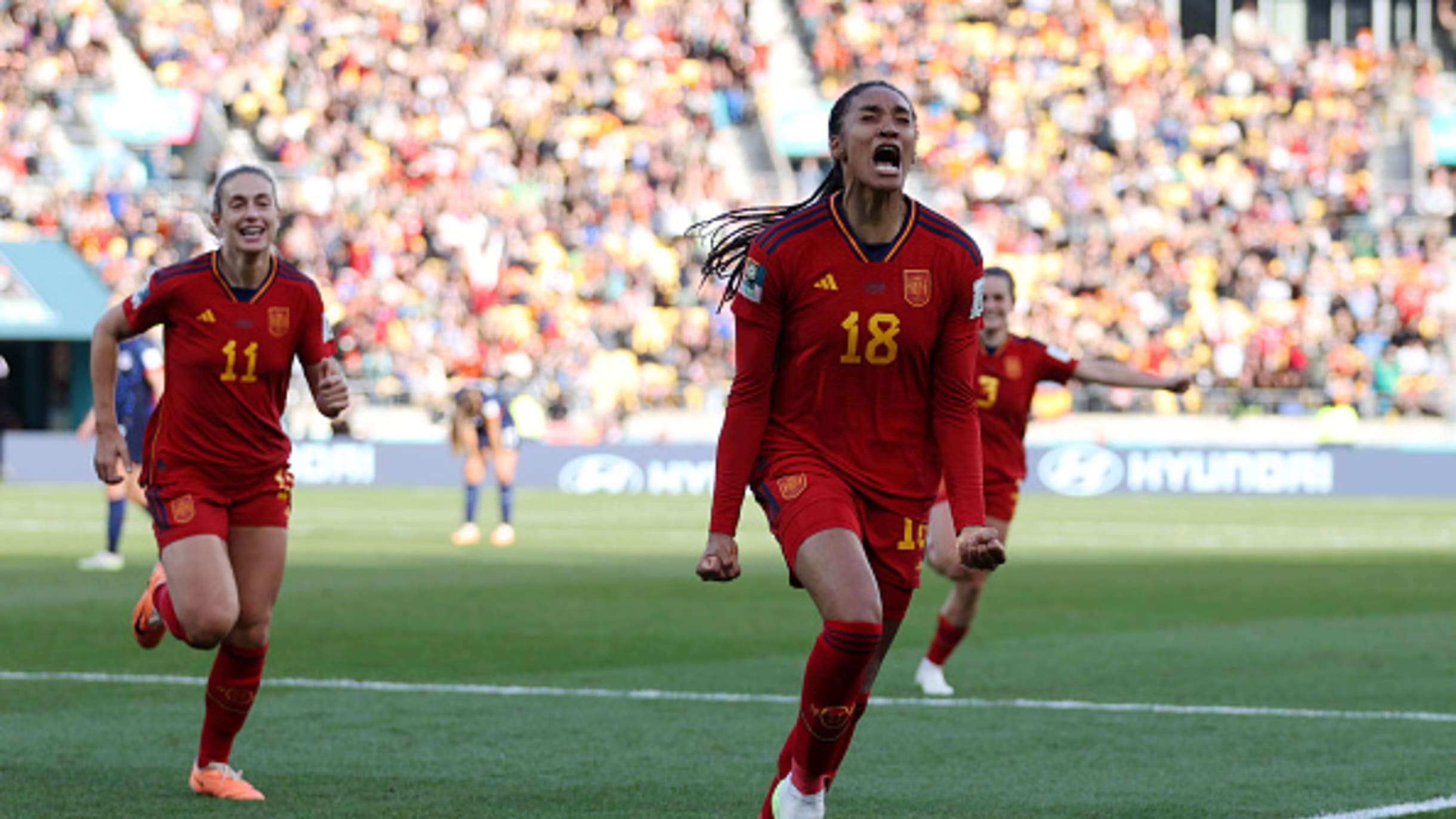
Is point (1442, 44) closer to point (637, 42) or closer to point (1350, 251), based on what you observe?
point (1350, 251)

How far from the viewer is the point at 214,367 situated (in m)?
8.15

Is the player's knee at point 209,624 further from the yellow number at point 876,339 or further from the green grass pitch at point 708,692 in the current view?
the yellow number at point 876,339

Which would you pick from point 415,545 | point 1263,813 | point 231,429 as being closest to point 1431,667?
point 1263,813

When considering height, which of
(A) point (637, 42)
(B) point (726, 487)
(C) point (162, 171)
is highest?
(A) point (637, 42)

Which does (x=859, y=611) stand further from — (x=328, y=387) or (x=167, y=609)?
(x=167, y=609)

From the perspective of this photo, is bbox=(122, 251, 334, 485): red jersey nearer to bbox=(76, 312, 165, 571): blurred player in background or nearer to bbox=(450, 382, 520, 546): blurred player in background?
bbox=(76, 312, 165, 571): blurred player in background

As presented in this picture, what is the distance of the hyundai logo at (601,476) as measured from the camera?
34812 millimetres

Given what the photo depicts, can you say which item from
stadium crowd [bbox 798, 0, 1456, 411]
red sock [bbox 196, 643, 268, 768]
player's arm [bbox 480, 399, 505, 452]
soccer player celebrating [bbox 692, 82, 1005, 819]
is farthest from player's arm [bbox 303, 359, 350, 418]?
stadium crowd [bbox 798, 0, 1456, 411]

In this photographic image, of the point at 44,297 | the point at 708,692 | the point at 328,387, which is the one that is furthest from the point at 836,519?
the point at 44,297

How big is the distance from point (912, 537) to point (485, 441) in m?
17.0

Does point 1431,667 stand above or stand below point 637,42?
below

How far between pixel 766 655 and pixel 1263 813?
5.60m

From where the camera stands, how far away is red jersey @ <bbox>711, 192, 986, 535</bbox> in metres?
6.50

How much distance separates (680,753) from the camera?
9180 millimetres
